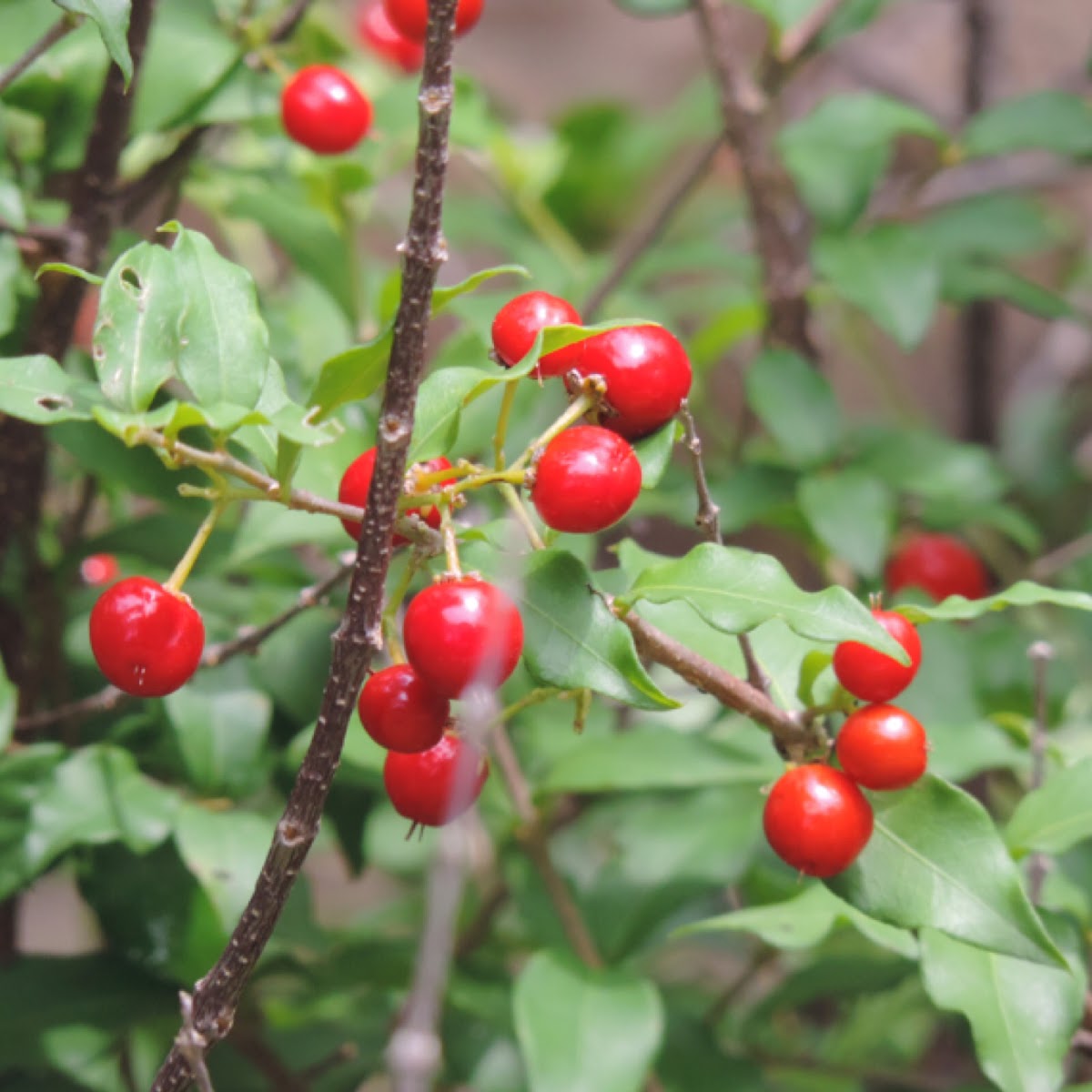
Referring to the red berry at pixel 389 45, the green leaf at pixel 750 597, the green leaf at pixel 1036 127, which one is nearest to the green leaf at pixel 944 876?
the green leaf at pixel 750 597

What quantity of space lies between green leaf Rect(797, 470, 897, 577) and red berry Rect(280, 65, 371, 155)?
0.45 m

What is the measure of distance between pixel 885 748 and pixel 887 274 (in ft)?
2.01

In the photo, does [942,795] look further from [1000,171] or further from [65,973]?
[1000,171]

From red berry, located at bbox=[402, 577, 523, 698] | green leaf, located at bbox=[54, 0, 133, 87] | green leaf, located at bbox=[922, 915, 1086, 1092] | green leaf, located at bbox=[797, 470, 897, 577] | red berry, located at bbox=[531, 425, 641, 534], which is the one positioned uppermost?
green leaf, located at bbox=[54, 0, 133, 87]

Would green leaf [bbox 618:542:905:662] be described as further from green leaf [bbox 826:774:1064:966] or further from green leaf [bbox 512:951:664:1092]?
green leaf [bbox 512:951:664:1092]

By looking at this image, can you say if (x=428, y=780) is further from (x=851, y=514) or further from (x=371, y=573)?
(x=851, y=514)

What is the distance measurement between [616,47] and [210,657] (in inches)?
90.9

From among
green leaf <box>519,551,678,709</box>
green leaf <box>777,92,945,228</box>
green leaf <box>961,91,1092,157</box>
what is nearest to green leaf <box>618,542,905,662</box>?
green leaf <box>519,551,678,709</box>

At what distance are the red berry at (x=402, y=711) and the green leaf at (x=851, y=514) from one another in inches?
21.6

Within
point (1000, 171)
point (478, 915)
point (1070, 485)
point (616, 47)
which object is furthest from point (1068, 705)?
point (616, 47)

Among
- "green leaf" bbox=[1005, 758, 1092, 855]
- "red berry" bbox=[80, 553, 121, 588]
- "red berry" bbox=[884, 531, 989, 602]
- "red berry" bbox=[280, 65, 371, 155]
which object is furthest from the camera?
"red berry" bbox=[884, 531, 989, 602]

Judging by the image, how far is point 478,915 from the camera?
1077mm

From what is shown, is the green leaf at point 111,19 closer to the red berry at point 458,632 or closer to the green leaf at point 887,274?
the red berry at point 458,632

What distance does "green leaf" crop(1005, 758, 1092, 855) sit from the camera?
2.13ft
